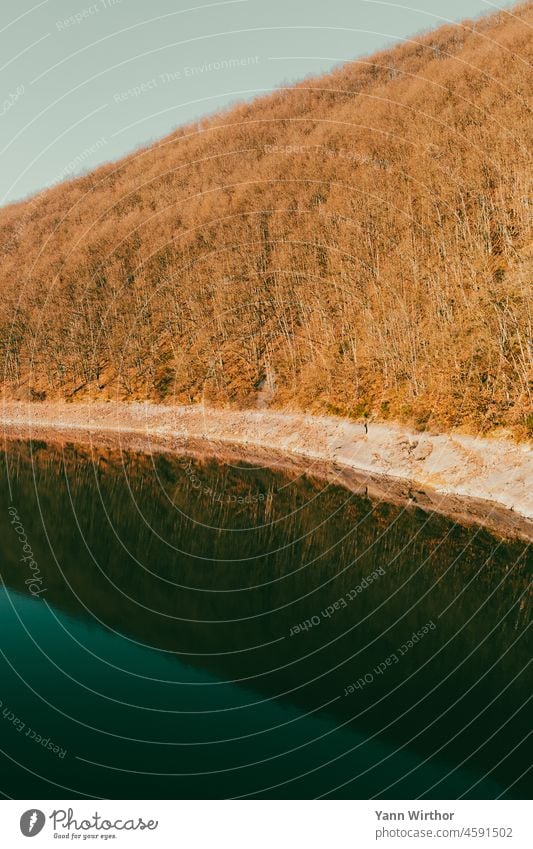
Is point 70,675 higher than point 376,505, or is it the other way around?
point 376,505

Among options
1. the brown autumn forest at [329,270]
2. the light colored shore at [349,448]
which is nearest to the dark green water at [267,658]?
the light colored shore at [349,448]

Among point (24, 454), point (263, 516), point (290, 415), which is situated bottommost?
point (263, 516)

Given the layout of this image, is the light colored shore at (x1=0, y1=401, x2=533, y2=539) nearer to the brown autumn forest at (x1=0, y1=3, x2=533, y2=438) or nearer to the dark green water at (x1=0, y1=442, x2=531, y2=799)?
the brown autumn forest at (x1=0, y1=3, x2=533, y2=438)

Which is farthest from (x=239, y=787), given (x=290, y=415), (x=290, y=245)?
(x=290, y=245)

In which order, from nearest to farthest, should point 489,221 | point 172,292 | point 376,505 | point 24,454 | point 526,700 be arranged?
point 526,700 → point 376,505 → point 489,221 → point 24,454 → point 172,292

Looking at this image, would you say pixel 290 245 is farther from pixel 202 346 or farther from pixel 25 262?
pixel 25 262

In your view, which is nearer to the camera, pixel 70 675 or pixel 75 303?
pixel 70 675

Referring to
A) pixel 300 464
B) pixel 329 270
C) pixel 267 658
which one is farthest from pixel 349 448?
pixel 267 658

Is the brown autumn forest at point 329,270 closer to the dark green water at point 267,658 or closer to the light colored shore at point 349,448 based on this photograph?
the light colored shore at point 349,448
